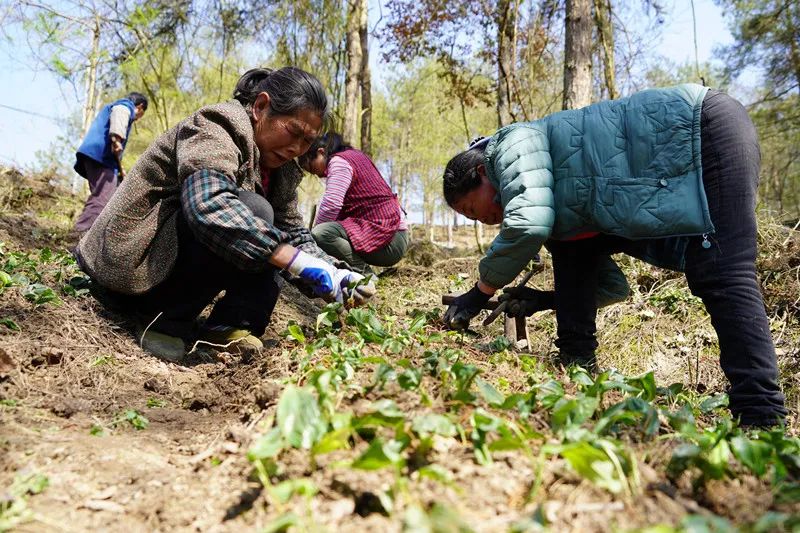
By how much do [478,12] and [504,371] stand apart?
7.42 m

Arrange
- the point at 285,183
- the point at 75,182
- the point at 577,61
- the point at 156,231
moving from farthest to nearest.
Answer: the point at 75,182 → the point at 577,61 → the point at 285,183 → the point at 156,231

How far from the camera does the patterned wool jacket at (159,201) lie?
2.26m

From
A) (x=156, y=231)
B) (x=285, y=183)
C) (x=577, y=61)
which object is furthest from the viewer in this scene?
(x=577, y=61)

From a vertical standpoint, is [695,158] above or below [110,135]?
below

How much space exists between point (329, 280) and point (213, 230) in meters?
0.49

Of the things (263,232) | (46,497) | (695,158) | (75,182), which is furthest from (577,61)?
(75,182)

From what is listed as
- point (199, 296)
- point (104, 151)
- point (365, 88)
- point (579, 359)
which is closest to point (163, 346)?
point (199, 296)

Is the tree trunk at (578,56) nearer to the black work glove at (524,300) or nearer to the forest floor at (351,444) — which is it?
the black work glove at (524,300)

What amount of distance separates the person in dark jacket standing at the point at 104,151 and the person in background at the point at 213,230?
318cm

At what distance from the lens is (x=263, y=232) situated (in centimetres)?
219

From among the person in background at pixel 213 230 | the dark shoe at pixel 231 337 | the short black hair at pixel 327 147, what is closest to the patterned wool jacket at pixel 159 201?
the person in background at pixel 213 230

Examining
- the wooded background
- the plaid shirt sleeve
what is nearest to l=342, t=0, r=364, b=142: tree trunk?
the wooded background

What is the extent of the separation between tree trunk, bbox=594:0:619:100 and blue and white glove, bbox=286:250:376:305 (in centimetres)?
392

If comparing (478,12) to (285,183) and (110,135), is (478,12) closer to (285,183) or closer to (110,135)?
(110,135)
